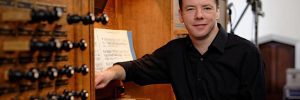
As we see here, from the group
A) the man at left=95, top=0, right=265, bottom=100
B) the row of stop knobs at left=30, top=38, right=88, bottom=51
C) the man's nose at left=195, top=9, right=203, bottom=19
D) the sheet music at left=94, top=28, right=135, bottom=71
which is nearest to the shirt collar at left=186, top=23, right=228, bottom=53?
the man at left=95, top=0, right=265, bottom=100

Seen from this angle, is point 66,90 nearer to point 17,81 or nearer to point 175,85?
point 17,81

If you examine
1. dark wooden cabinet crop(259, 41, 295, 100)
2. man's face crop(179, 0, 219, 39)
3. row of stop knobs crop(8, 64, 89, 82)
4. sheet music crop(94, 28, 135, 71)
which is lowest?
dark wooden cabinet crop(259, 41, 295, 100)

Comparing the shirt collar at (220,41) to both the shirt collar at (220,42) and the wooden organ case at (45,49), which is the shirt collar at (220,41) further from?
the wooden organ case at (45,49)


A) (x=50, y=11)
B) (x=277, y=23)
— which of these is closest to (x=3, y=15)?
(x=50, y=11)

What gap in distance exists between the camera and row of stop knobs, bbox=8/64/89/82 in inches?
32.4

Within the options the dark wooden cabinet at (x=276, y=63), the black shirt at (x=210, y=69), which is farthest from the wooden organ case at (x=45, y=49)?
the dark wooden cabinet at (x=276, y=63)

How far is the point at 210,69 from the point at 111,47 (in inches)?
18.8

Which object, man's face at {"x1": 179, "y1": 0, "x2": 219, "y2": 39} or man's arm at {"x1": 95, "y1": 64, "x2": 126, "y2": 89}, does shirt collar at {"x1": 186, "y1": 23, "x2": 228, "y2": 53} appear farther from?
man's arm at {"x1": 95, "y1": 64, "x2": 126, "y2": 89}

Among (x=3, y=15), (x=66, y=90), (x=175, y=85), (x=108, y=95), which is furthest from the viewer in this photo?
(x=175, y=85)

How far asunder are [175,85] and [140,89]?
0.83 feet

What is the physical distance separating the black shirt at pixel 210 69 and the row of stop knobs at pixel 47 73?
0.62 m

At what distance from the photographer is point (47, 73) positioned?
0.90 metres

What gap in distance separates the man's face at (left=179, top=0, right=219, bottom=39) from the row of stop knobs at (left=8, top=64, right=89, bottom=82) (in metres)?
0.73

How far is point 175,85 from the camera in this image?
178cm
